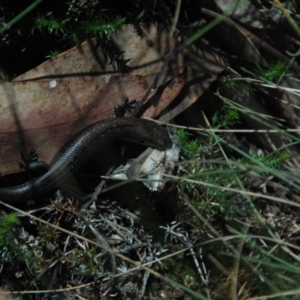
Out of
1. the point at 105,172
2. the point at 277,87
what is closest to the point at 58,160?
the point at 105,172

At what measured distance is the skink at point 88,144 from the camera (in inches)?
161

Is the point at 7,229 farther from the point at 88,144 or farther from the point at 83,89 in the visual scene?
the point at 83,89

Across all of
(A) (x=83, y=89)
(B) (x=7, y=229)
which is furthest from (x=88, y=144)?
(B) (x=7, y=229)

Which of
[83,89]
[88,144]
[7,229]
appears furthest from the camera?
[88,144]

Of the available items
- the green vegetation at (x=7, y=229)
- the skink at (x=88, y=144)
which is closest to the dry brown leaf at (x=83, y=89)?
the skink at (x=88, y=144)

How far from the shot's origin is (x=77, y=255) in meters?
3.95

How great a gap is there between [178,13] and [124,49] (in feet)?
1.39

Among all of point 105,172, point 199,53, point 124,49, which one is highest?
point 124,49

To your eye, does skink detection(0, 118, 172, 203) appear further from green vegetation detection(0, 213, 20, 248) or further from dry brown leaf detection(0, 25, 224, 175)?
green vegetation detection(0, 213, 20, 248)

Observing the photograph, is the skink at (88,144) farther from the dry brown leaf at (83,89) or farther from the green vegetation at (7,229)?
the green vegetation at (7,229)

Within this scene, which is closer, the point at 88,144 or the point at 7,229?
the point at 7,229

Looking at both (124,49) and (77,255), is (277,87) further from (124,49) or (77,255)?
(77,255)

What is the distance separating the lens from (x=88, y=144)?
4.17m

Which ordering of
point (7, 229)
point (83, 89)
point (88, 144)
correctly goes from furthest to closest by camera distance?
Answer: point (88, 144)
point (83, 89)
point (7, 229)
